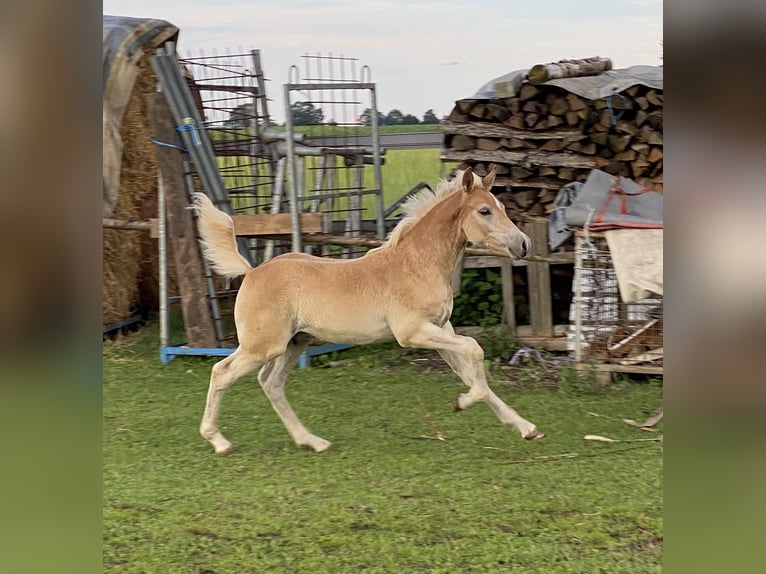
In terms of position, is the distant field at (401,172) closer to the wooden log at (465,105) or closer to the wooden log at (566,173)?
the wooden log at (465,105)

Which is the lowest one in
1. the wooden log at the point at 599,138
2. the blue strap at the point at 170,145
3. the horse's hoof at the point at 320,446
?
the horse's hoof at the point at 320,446

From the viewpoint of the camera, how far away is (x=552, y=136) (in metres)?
7.67

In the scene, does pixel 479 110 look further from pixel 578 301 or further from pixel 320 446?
pixel 320 446

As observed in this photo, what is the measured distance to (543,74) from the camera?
7.66 meters

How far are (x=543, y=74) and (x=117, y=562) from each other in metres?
5.92

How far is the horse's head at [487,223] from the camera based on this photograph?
4.54 m

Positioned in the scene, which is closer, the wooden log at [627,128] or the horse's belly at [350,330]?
the horse's belly at [350,330]

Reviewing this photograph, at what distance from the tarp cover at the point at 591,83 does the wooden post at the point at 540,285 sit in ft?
4.38

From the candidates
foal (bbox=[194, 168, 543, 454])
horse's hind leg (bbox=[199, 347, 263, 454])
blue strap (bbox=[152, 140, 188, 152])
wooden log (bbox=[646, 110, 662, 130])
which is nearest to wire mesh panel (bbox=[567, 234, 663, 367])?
wooden log (bbox=[646, 110, 662, 130])

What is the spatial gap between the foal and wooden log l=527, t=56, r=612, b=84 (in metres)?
3.33

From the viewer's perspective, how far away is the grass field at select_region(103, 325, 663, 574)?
341cm

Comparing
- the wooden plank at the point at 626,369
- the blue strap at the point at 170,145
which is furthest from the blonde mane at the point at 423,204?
the blue strap at the point at 170,145
